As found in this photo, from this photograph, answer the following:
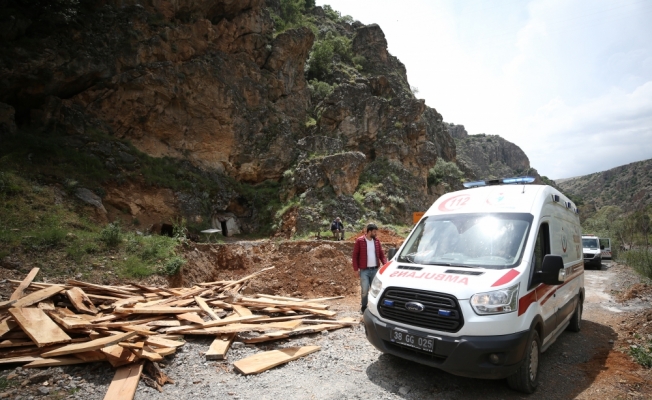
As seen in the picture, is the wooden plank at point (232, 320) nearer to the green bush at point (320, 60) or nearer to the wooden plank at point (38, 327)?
the wooden plank at point (38, 327)

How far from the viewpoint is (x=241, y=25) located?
96.5 feet

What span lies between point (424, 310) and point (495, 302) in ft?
2.55

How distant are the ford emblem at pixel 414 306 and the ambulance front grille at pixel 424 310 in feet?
0.09

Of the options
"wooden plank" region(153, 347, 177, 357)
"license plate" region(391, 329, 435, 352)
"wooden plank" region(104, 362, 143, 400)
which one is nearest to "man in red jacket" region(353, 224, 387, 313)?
"license plate" region(391, 329, 435, 352)

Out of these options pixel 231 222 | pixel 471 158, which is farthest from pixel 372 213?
pixel 471 158

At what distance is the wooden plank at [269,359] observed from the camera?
178 inches

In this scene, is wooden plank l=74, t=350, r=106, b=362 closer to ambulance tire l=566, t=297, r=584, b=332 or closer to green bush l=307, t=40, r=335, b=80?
ambulance tire l=566, t=297, r=584, b=332

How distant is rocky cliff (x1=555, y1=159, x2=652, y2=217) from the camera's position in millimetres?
71125

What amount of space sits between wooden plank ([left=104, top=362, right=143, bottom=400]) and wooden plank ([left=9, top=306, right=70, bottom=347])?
0.99 m

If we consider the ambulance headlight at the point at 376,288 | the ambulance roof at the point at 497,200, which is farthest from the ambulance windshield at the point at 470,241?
the ambulance headlight at the point at 376,288

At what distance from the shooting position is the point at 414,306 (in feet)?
13.3

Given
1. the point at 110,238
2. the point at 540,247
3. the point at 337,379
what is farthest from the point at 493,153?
the point at 337,379

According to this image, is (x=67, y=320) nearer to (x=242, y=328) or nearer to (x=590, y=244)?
(x=242, y=328)

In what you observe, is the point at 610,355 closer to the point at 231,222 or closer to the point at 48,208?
the point at 48,208
